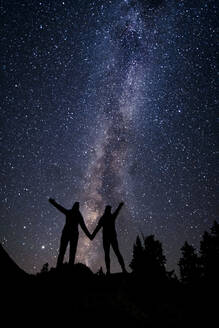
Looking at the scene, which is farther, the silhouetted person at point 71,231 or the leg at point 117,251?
the leg at point 117,251

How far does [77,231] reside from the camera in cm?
569

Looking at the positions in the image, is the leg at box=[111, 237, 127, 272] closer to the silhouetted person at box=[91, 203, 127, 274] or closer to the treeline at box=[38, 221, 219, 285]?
the silhouetted person at box=[91, 203, 127, 274]

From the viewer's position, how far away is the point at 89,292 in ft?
15.0

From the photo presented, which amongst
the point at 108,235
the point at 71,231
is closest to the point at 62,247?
the point at 71,231

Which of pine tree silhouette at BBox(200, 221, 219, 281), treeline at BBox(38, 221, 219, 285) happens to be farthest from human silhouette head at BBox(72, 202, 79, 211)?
pine tree silhouette at BBox(200, 221, 219, 281)

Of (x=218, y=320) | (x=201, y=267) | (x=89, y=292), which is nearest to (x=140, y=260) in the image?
(x=201, y=267)

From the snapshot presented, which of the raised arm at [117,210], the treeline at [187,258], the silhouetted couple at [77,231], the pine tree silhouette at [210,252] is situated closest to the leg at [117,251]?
the silhouetted couple at [77,231]

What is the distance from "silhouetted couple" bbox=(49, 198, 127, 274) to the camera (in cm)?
552

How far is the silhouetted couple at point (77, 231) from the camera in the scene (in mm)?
5519

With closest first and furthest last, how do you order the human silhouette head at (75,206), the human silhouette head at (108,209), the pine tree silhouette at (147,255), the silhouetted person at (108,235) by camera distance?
the human silhouette head at (75,206)
the silhouetted person at (108,235)
the human silhouette head at (108,209)
the pine tree silhouette at (147,255)

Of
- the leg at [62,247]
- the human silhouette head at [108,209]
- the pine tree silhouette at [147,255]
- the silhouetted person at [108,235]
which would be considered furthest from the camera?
the pine tree silhouette at [147,255]

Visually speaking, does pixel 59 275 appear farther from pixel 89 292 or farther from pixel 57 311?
pixel 57 311

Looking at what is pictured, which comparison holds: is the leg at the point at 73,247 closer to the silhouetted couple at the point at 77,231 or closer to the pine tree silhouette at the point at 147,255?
the silhouetted couple at the point at 77,231

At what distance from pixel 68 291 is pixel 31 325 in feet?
3.64
